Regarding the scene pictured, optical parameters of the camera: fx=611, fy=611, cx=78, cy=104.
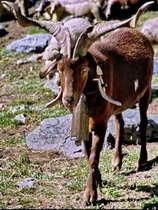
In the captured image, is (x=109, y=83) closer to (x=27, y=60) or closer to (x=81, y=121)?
(x=81, y=121)

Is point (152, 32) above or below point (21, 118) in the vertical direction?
below

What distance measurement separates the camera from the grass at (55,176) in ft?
22.7

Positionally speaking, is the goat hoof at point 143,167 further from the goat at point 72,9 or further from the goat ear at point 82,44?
the goat at point 72,9

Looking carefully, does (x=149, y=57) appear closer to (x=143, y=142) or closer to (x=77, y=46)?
(x=143, y=142)

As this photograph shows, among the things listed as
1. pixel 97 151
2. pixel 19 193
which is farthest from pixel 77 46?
pixel 19 193

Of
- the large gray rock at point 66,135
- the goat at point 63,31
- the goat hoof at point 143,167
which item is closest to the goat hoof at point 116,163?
the goat hoof at point 143,167

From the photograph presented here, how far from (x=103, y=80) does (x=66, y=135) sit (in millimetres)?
2795

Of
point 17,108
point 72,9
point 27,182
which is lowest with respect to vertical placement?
point 72,9

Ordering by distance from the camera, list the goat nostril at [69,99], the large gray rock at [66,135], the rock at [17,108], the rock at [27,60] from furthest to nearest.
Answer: the rock at [27,60] < the rock at [17,108] < the large gray rock at [66,135] < the goat nostril at [69,99]

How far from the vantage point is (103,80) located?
6953 millimetres

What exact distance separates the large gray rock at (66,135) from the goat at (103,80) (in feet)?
2.55

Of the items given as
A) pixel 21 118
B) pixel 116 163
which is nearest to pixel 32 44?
pixel 21 118

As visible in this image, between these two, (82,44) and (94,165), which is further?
(94,165)

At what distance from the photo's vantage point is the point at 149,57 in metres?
8.38
